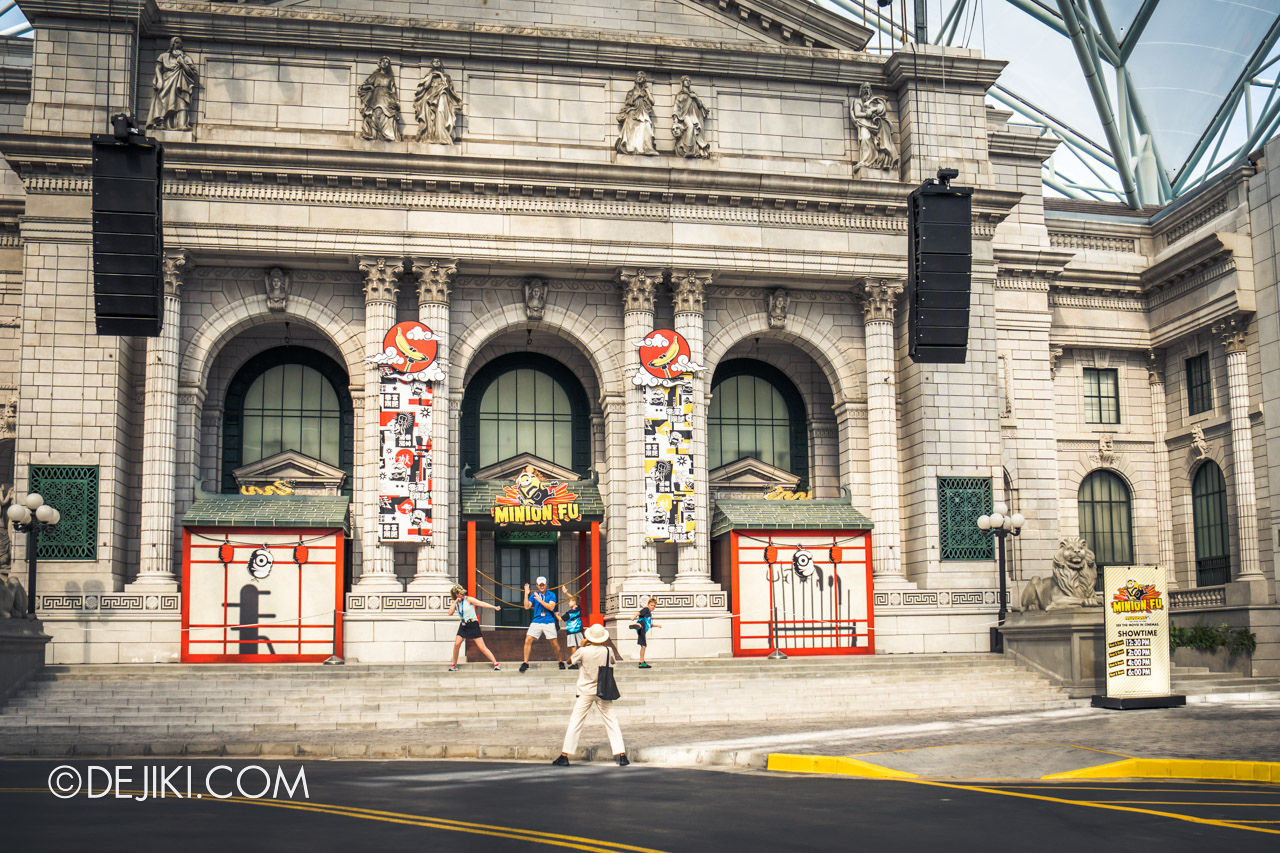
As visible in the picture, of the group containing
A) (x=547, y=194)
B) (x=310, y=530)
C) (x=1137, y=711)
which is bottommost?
(x=1137, y=711)

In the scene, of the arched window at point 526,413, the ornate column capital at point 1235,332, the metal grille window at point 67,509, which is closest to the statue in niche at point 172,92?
the metal grille window at point 67,509

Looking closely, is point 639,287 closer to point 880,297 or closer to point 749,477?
point 749,477

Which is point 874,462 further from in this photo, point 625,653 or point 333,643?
point 333,643

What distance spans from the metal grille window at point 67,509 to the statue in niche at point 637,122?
16706 millimetres

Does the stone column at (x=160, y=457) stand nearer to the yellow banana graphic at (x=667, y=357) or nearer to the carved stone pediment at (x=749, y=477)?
the yellow banana graphic at (x=667, y=357)

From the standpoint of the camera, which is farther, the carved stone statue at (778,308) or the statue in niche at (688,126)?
the carved stone statue at (778,308)

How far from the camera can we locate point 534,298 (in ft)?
122

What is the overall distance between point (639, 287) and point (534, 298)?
296 cm

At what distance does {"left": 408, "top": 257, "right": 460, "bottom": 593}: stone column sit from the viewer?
3462cm

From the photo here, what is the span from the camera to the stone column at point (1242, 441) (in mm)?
41688

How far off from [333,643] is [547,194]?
13220 millimetres

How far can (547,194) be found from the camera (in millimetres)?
36500

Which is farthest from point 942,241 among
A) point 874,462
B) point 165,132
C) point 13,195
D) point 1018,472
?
point 13,195

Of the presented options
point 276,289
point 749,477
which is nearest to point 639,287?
point 749,477
